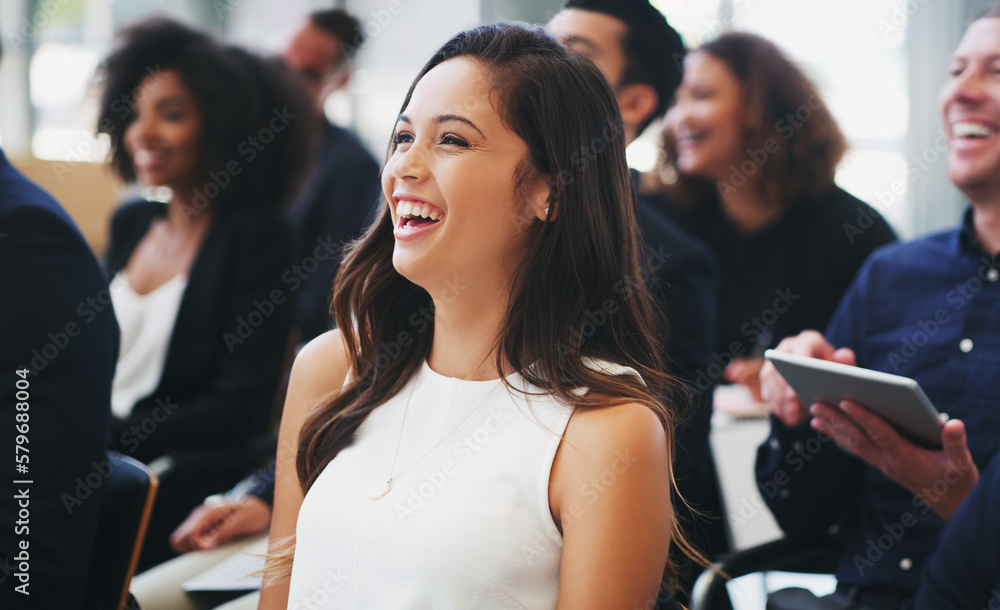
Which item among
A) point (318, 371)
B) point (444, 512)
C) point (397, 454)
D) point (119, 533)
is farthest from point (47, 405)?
point (444, 512)

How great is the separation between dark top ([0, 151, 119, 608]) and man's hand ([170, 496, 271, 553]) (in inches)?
19.1

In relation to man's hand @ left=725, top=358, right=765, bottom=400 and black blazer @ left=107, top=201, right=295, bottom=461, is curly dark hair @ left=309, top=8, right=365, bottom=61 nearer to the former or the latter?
black blazer @ left=107, top=201, right=295, bottom=461

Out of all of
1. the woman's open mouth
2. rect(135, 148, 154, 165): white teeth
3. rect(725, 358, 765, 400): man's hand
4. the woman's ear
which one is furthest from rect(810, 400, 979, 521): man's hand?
rect(135, 148, 154, 165): white teeth

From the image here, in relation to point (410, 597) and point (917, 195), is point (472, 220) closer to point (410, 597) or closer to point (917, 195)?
point (410, 597)

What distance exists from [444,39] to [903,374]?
2577 millimetres

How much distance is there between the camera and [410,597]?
113 cm

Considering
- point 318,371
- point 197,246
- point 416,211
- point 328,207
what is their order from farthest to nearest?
point 328,207, point 197,246, point 318,371, point 416,211

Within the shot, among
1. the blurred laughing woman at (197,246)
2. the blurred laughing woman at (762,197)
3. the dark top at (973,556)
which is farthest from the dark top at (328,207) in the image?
the dark top at (973,556)

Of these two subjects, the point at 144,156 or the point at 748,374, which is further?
the point at 748,374

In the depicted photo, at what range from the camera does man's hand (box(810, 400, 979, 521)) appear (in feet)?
5.13

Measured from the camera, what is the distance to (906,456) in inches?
63.2

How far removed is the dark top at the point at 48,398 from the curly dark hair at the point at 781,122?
2211mm

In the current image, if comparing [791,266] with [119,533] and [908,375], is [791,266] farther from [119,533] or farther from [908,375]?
[119,533]

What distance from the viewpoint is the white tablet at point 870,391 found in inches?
54.9
